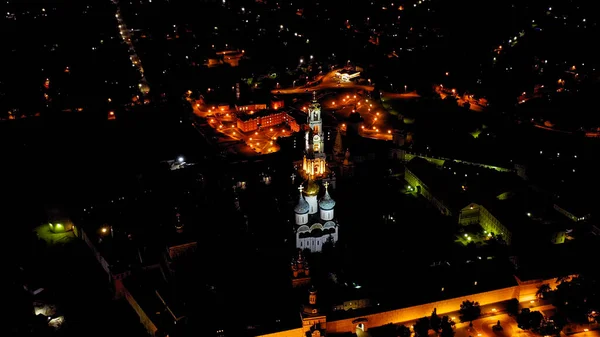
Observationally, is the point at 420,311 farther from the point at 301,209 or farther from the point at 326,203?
the point at 301,209

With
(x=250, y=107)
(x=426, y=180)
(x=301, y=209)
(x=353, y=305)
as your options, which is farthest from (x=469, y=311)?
→ (x=250, y=107)

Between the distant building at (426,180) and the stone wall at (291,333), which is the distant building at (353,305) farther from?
the distant building at (426,180)

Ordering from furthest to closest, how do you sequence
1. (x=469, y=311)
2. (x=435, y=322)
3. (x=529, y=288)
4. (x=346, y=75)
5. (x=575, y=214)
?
(x=346, y=75), (x=575, y=214), (x=529, y=288), (x=469, y=311), (x=435, y=322)

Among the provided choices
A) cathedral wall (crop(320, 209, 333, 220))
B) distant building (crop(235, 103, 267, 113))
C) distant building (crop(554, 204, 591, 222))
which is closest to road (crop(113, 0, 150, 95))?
distant building (crop(235, 103, 267, 113))

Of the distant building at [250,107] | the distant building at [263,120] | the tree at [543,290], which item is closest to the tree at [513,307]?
the tree at [543,290]

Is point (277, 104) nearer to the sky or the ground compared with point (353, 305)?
nearer to the sky

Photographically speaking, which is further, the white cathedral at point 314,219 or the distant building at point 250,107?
the distant building at point 250,107
